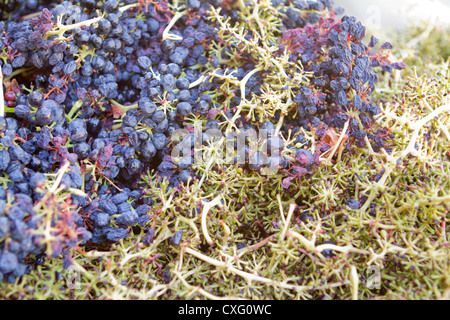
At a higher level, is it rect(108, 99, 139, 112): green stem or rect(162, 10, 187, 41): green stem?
rect(162, 10, 187, 41): green stem

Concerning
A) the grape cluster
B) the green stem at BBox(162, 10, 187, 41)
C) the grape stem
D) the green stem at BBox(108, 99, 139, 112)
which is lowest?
the green stem at BBox(108, 99, 139, 112)

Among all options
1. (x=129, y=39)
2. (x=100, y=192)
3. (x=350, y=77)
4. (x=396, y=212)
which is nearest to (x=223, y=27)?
(x=129, y=39)

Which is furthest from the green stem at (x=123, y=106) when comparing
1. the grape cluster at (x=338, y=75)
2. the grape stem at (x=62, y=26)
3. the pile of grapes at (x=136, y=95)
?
the grape cluster at (x=338, y=75)

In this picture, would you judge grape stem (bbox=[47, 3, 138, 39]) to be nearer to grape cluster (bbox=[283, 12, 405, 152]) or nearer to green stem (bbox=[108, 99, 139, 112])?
green stem (bbox=[108, 99, 139, 112])

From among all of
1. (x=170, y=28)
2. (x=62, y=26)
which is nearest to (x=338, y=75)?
(x=170, y=28)

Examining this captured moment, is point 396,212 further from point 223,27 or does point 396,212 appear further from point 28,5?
point 28,5

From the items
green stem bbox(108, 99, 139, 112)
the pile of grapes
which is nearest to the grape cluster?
the pile of grapes

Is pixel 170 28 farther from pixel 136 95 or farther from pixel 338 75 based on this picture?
pixel 338 75

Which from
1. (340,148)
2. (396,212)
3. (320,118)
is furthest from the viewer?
(320,118)
